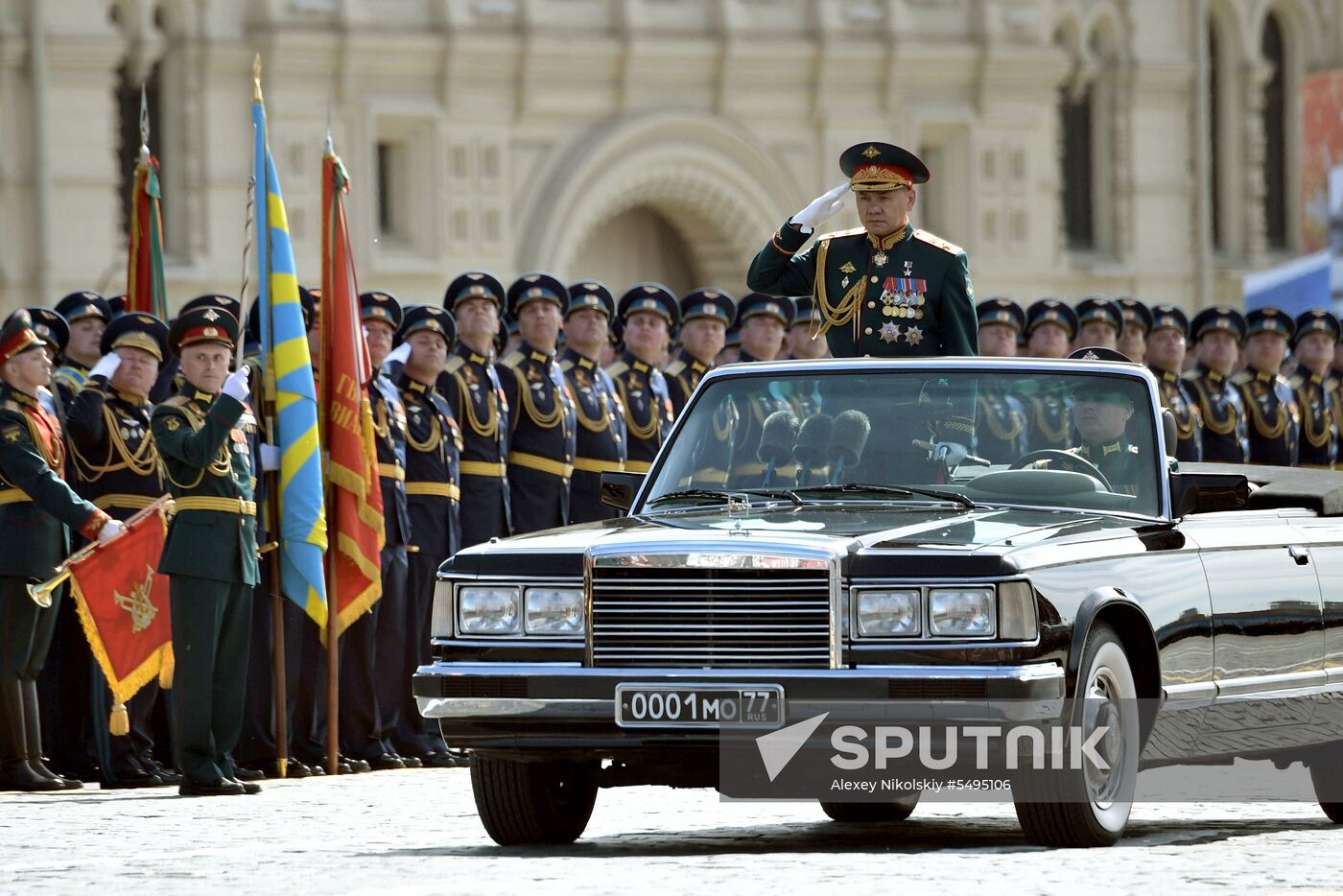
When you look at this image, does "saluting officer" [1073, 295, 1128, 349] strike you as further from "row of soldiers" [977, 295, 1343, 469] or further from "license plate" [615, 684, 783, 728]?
"license plate" [615, 684, 783, 728]

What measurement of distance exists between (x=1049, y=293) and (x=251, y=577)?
3135 cm

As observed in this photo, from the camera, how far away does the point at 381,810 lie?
12.5 meters

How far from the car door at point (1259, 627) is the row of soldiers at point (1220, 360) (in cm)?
821

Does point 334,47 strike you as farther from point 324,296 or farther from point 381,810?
point 381,810

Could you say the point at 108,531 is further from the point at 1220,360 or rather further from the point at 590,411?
the point at 1220,360

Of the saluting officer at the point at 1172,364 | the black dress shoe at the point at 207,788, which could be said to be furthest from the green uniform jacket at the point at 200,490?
the saluting officer at the point at 1172,364

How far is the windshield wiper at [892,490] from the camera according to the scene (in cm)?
1045

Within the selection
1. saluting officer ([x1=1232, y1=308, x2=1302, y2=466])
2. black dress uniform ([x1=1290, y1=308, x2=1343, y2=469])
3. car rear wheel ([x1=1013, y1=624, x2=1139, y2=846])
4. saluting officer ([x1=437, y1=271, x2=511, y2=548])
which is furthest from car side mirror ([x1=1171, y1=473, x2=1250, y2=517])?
black dress uniform ([x1=1290, y1=308, x2=1343, y2=469])

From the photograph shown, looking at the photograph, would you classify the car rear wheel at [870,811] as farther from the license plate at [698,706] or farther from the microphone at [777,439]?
the license plate at [698,706]

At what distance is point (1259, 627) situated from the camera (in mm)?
10930

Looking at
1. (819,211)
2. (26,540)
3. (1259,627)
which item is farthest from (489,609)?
(26,540)

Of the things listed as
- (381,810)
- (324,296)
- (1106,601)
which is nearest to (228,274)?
(324,296)

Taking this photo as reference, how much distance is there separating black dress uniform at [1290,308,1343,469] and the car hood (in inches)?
427

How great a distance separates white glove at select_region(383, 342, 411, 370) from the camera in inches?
640
